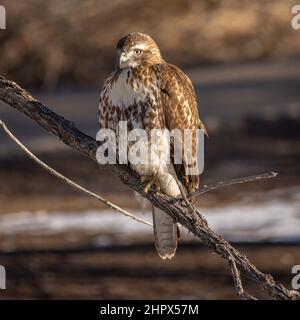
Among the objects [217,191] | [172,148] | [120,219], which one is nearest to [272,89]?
[217,191]

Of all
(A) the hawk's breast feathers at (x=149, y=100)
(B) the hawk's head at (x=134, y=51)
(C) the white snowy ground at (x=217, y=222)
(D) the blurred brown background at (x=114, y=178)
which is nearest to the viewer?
(A) the hawk's breast feathers at (x=149, y=100)

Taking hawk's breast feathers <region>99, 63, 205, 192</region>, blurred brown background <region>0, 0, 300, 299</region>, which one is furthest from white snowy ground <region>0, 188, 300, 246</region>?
hawk's breast feathers <region>99, 63, 205, 192</region>

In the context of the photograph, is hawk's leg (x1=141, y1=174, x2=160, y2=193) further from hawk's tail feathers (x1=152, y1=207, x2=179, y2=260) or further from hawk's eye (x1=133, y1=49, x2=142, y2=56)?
hawk's eye (x1=133, y1=49, x2=142, y2=56)

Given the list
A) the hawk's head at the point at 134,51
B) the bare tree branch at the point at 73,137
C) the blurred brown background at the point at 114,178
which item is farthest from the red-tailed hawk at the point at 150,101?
the blurred brown background at the point at 114,178

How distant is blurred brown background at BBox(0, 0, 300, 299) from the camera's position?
8.64m

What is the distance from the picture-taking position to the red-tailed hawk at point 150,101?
5.86m

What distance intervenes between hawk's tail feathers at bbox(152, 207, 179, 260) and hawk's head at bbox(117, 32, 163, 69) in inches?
30.9

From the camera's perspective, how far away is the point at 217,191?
35.6 ft

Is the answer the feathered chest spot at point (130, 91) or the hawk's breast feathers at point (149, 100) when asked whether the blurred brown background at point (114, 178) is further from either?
the feathered chest spot at point (130, 91)

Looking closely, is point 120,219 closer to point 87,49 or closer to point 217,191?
point 217,191

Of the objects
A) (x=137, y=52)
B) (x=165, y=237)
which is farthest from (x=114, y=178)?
(x=137, y=52)

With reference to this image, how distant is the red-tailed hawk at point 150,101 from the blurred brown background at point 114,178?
208 cm

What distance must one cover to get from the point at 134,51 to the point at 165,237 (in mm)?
965

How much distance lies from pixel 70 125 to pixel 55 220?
15.8ft
